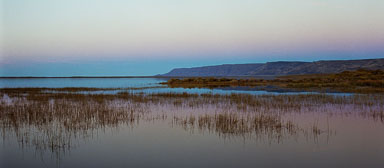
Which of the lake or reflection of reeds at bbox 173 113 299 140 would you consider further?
reflection of reeds at bbox 173 113 299 140

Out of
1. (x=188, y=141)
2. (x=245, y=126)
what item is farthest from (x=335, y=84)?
(x=188, y=141)

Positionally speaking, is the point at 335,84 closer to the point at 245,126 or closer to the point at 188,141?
the point at 245,126

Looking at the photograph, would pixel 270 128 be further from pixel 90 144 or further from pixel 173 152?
Result: pixel 90 144

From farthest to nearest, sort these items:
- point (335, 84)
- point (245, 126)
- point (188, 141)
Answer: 1. point (335, 84)
2. point (245, 126)
3. point (188, 141)

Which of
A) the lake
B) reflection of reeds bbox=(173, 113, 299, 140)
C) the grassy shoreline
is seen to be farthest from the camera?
the grassy shoreline

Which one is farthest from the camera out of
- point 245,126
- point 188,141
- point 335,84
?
point 335,84

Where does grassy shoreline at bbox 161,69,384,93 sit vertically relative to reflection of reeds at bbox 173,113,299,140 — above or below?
above

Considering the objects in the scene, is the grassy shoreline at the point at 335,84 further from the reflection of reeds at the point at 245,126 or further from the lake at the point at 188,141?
the reflection of reeds at the point at 245,126

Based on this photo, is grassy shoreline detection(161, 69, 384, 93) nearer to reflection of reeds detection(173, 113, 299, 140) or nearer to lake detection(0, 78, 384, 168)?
lake detection(0, 78, 384, 168)

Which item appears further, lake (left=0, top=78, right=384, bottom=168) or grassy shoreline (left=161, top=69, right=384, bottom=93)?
grassy shoreline (left=161, top=69, right=384, bottom=93)

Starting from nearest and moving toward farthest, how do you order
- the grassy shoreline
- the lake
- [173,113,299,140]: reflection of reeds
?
the lake, [173,113,299,140]: reflection of reeds, the grassy shoreline

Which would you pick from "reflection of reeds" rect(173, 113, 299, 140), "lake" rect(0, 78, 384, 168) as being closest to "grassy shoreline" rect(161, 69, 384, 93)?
"lake" rect(0, 78, 384, 168)

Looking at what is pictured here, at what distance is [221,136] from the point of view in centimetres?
902

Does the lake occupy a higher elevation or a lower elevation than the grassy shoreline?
lower
